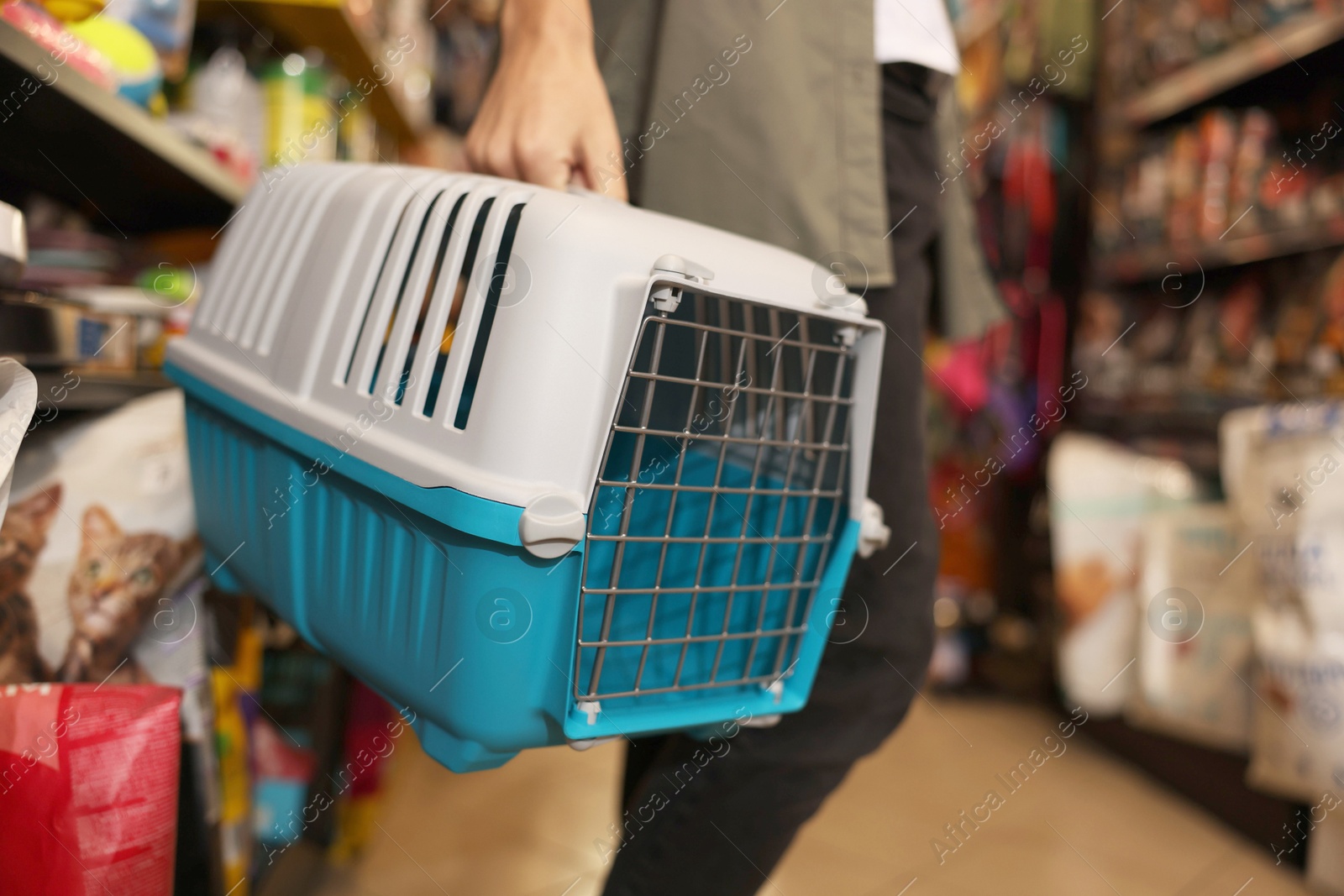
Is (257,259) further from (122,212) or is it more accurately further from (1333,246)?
(1333,246)

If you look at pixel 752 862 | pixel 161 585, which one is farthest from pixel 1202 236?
pixel 161 585

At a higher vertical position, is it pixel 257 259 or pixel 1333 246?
pixel 1333 246

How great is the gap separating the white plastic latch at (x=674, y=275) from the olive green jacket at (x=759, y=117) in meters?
0.21

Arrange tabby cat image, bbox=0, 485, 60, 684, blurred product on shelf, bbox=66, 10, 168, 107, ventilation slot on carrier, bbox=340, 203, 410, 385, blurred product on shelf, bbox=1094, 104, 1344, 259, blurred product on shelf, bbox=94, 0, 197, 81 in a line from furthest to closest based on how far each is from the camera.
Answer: blurred product on shelf, bbox=1094, 104, 1344, 259 → blurred product on shelf, bbox=94, 0, 197, 81 → blurred product on shelf, bbox=66, 10, 168, 107 → tabby cat image, bbox=0, 485, 60, 684 → ventilation slot on carrier, bbox=340, 203, 410, 385

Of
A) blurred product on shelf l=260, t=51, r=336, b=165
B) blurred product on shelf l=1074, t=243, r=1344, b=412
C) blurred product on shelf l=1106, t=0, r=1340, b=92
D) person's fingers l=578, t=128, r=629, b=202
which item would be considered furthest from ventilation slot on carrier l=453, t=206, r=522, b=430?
blurred product on shelf l=1106, t=0, r=1340, b=92

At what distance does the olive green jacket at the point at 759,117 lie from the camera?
0.62m

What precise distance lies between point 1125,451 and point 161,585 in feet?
5.60

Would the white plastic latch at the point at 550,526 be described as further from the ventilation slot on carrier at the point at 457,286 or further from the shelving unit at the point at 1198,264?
the shelving unit at the point at 1198,264

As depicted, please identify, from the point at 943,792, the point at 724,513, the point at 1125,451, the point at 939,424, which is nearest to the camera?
the point at 724,513

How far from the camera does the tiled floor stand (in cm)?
110

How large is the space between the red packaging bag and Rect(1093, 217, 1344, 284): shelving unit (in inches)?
71.6

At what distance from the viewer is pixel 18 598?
25.4 inches

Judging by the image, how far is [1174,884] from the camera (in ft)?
3.82

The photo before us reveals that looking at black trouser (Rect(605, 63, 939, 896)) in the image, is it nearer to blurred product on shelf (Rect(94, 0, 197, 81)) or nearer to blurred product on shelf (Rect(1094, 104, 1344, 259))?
blurred product on shelf (Rect(94, 0, 197, 81))
